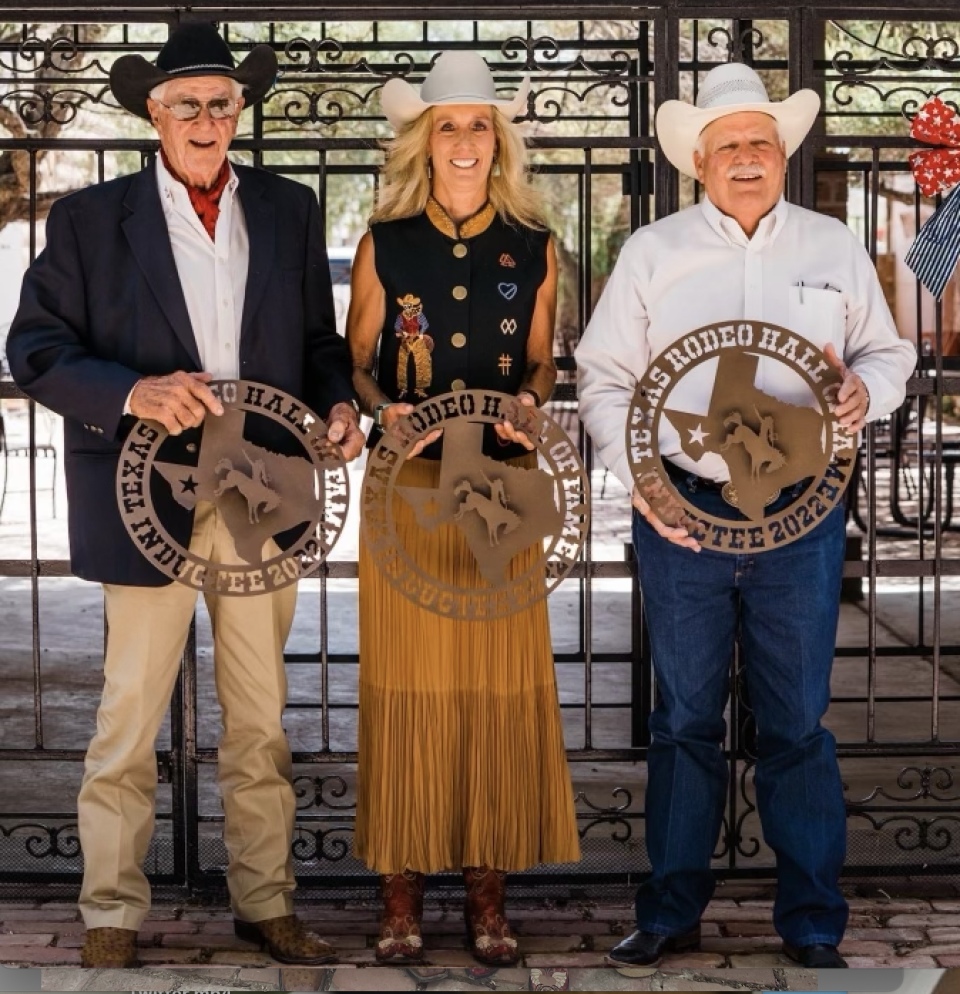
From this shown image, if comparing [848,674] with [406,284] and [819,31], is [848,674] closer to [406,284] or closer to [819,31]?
[819,31]

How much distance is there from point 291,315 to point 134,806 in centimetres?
120

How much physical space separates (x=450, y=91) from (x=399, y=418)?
29.6 inches

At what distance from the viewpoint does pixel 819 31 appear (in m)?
8.15

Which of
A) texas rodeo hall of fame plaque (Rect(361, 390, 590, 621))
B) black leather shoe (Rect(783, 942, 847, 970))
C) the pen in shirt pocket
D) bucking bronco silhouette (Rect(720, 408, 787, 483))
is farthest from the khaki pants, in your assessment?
the pen in shirt pocket

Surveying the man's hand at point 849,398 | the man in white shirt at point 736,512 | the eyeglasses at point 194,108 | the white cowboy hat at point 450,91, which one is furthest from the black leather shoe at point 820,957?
the eyeglasses at point 194,108

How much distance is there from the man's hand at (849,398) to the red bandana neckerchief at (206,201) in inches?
55.5

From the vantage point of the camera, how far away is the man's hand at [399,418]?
11.0 feet

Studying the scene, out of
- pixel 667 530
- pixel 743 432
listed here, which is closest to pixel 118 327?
pixel 667 530

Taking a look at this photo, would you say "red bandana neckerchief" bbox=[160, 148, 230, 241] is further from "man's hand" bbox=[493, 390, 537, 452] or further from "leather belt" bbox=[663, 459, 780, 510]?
"leather belt" bbox=[663, 459, 780, 510]

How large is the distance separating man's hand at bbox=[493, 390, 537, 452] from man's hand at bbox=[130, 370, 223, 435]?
2.01ft

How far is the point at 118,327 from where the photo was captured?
344 cm

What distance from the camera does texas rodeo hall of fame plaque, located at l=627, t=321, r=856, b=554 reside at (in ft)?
10.9

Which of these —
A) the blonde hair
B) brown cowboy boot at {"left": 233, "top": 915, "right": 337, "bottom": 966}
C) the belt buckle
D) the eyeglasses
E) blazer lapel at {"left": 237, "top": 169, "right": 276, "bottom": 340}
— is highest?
the eyeglasses

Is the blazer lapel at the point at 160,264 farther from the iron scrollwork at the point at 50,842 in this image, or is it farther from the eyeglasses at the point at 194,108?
the iron scrollwork at the point at 50,842
